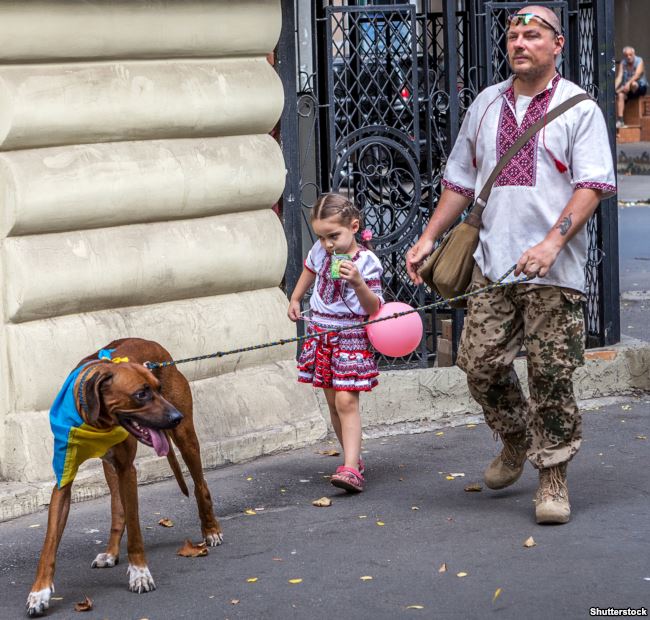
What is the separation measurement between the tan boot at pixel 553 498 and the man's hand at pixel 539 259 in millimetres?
898

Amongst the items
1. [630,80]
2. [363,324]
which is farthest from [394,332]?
[630,80]

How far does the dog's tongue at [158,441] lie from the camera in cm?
Result: 444

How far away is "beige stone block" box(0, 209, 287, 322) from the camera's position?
588 cm

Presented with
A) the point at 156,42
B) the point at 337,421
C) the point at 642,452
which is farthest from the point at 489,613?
the point at 156,42

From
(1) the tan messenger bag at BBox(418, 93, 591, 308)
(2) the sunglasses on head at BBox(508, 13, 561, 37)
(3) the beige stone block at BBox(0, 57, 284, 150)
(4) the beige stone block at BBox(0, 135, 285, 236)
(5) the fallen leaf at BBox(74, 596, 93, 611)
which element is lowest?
(5) the fallen leaf at BBox(74, 596, 93, 611)

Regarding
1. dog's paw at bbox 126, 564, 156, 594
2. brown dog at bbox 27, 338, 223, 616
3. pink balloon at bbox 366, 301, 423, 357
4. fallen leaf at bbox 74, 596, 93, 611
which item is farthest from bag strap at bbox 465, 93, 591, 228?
fallen leaf at bbox 74, 596, 93, 611

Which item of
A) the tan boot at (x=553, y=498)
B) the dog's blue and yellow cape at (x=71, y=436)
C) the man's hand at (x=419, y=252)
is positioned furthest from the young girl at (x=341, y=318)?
the dog's blue and yellow cape at (x=71, y=436)

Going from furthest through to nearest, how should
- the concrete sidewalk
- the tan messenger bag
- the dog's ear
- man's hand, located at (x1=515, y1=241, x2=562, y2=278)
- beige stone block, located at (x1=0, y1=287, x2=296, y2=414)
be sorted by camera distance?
beige stone block, located at (x1=0, y1=287, x2=296, y2=414) → the tan messenger bag → man's hand, located at (x1=515, y1=241, x2=562, y2=278) → the concrete sidewalk → the dog's ear

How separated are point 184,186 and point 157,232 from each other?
0.27 meters

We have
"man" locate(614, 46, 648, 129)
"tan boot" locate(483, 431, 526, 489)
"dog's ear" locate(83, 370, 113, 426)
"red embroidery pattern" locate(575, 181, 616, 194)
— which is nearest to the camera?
"dog's ear" locate(83, 370, 113, 426)

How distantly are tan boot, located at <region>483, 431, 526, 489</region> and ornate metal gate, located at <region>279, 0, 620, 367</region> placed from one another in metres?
1.95

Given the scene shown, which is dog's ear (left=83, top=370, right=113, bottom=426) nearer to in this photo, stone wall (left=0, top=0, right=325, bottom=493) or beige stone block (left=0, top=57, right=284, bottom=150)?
stone wall (left=0, top=0, right=325, bottom=493)

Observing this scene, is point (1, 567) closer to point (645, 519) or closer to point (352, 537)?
point (352, 537)

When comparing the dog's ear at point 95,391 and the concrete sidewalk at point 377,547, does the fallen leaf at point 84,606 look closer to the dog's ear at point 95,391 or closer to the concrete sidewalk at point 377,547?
the concrete sidewalk at point 377,547
